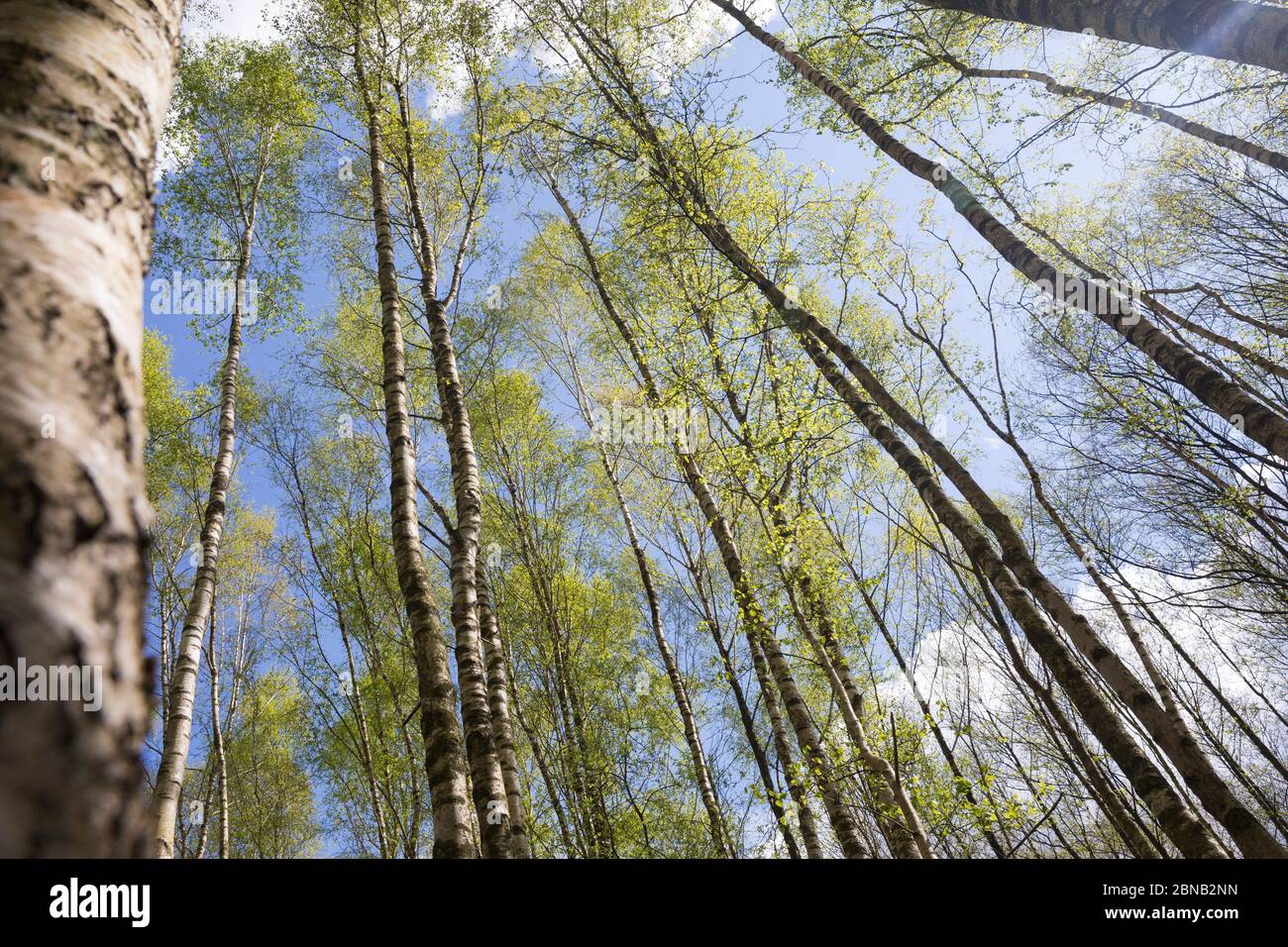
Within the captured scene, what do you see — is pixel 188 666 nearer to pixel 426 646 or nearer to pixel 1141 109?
pixel 426 646

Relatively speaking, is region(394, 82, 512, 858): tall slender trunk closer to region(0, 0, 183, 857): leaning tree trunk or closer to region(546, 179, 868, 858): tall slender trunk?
region(546, 179, 868, 858): tall slender trunk

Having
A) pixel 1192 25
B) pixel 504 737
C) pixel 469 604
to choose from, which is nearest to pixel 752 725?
pixel 504 737

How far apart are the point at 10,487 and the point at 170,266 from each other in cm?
1242

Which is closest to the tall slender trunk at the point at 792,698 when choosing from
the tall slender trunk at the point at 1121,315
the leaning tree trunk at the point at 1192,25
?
the tall slender trunk at the point at 1121,315

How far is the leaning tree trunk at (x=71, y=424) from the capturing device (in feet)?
1.32

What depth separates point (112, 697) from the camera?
0.46 meters

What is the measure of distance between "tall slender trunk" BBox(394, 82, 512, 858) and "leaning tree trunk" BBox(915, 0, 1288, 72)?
507cm

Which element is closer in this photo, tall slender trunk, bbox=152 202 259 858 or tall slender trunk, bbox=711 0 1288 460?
tall slender trunk, bbox=711 0 1288 460

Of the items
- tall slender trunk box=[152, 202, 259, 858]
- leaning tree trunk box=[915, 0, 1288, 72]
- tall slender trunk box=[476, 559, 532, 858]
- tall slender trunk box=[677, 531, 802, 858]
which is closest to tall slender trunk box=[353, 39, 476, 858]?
tall slender trunk box=[476, 559, 532, 858]

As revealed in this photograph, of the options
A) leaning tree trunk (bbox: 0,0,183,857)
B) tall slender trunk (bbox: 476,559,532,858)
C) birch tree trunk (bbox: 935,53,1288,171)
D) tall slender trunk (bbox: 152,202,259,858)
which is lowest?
leaning tree trunk (bbox: 0,0,183,857)

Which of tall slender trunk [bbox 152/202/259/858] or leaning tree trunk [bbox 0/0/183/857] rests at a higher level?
tall slender trunk [bbox 152/202/259/858]

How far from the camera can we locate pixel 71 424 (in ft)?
1.63

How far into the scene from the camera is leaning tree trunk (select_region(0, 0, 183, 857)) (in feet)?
1.32
